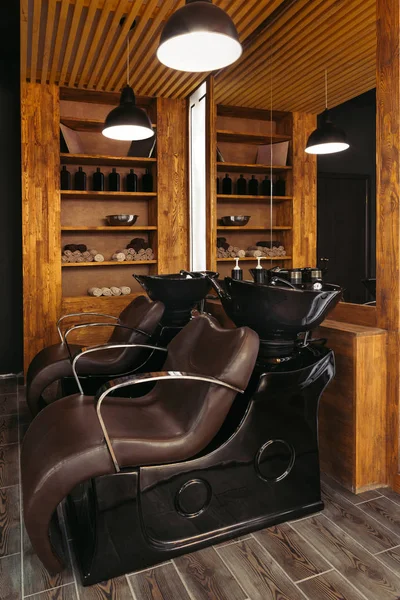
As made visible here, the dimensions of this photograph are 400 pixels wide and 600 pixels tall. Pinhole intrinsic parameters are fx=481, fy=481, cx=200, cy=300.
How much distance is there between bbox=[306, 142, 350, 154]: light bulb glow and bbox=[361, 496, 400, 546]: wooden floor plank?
1.87 meters

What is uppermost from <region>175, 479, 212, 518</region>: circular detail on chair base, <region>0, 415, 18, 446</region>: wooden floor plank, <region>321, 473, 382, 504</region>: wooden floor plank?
<region>175, 479, 212, 518</region>: circular detail on chair base

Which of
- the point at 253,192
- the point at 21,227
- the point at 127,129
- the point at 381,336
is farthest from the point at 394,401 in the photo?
the point at 21,227

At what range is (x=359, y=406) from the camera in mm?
2338

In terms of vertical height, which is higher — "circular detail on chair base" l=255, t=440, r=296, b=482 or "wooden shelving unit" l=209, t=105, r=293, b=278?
"wooden shelving unit" l=209, t=105, r=293, b=278

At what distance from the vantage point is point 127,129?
3852mm

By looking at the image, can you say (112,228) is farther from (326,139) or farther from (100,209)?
(326,139)

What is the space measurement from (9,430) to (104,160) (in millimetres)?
2725

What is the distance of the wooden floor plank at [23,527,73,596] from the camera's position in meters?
1.72

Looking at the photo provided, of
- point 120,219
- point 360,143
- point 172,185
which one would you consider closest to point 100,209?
point 120,219

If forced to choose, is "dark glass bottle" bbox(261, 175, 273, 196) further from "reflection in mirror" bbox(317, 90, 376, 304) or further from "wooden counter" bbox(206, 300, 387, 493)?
"wooden counter" bbox(206, 300, 387, 493)

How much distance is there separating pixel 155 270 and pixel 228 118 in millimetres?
1739

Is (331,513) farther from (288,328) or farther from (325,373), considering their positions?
(288,328)

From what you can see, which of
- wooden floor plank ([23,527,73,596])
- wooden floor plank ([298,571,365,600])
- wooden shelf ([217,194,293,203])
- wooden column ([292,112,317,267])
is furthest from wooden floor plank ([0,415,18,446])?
wooden shelf ([217,194,293,203])

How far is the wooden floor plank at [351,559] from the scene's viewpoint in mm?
1684
